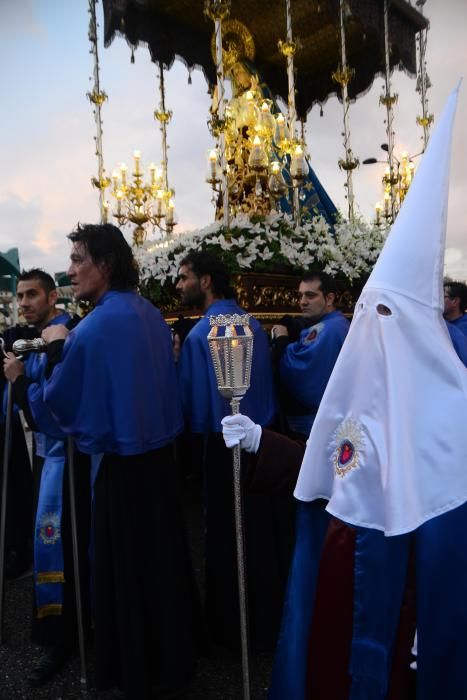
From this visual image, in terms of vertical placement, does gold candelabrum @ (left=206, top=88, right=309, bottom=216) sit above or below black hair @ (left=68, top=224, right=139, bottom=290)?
above

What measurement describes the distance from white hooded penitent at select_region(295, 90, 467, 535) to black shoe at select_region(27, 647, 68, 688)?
2.19 meters

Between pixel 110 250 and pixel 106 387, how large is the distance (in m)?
0.76

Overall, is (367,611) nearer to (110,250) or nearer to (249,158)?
(110,250)

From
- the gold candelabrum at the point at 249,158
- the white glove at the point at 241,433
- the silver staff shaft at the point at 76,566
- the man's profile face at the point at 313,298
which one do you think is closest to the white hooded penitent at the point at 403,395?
the white glove at the point at 241,433

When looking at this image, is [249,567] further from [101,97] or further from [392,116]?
[392,116]

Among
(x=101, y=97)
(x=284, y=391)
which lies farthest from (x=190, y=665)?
(x=101, y=97)

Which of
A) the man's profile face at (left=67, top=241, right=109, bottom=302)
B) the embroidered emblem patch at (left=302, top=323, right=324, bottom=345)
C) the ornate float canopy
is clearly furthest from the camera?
the ornate float canopy

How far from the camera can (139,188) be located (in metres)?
9.11

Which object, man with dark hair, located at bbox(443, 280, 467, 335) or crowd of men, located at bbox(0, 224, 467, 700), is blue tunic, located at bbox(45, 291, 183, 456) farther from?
man with dark hair, located at bbox(443, 280, 467, 335)

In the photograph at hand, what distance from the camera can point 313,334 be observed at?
3885 mm

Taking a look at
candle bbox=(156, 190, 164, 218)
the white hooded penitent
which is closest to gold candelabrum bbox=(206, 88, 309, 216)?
candle bbox=(156, 190, 164, 218)

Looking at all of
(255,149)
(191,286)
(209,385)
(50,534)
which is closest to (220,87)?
(255,149)

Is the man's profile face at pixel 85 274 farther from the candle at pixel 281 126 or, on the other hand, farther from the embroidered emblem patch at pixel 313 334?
the candle at pixel 281 126

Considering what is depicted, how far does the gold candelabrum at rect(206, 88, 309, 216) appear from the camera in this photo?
253 inches
